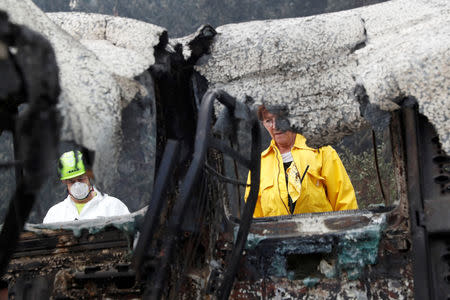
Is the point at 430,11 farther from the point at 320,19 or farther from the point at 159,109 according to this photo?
the point at 159,109

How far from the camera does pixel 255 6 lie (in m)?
12.2

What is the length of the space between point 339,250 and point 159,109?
3.93ft

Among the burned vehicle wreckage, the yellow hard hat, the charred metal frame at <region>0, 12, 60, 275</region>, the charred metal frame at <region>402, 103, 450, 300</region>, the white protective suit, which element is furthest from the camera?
the white protective suit

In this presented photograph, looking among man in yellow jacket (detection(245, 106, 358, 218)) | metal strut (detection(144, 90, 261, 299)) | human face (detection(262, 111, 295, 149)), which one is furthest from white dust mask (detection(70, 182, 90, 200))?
metal strut (detection(144, 90, 261, 299))

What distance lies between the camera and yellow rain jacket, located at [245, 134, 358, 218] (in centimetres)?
346

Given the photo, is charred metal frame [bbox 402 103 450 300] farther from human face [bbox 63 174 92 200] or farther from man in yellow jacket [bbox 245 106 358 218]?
human face [bbox 63 174 92 200]

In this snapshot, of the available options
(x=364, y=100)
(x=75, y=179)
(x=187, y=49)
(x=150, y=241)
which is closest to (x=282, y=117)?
(x=364, y=100)

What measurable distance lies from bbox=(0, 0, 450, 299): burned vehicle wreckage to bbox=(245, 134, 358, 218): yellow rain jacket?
1.84 feet

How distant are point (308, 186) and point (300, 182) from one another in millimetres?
63

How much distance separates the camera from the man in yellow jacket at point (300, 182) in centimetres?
346

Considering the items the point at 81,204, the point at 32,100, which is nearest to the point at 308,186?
the point at 81,204

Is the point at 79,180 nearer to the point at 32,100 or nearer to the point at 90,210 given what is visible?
the point at 90,210

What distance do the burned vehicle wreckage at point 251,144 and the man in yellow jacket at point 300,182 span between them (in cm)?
56

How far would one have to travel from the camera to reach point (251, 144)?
8.48 feet
